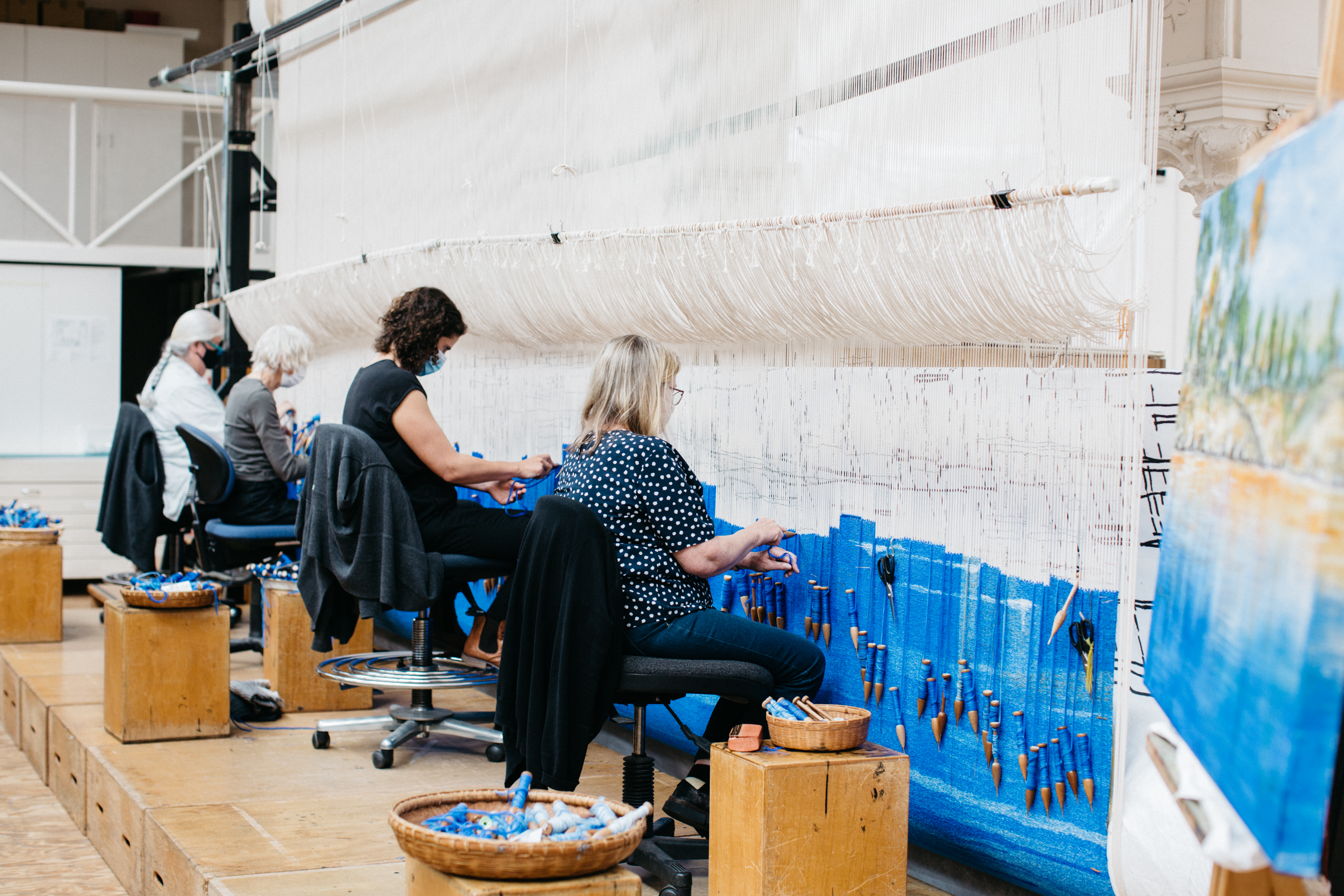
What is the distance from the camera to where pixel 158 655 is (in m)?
3.68

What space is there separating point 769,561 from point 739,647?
242mm

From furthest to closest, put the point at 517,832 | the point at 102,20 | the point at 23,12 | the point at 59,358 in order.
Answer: the point at 102,20 → the point at 23,12 → the point at 59,358 → the point at 517,832

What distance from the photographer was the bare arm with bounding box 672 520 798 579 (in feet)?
8.42

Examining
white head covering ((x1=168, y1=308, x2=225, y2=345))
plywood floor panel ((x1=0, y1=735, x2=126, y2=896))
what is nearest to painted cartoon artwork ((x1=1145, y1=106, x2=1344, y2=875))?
plywood floor panel ((x1=0, y1=735, x2=126, y2=896))

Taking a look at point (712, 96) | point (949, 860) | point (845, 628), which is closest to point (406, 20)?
point (712, 96)

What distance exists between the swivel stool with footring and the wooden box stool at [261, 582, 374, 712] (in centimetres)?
34

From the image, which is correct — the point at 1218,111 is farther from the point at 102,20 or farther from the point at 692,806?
the point at 102,20

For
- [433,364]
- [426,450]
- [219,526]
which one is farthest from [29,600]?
[426,450]

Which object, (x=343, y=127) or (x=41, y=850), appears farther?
(x=343, y=127)

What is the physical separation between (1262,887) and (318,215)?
186 inches

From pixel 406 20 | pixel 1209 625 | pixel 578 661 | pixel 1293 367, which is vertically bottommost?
pixel 578 661

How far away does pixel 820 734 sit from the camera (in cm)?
220

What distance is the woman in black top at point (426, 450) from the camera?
3.38 meters

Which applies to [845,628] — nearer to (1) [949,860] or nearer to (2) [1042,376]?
(1) [949,860]
